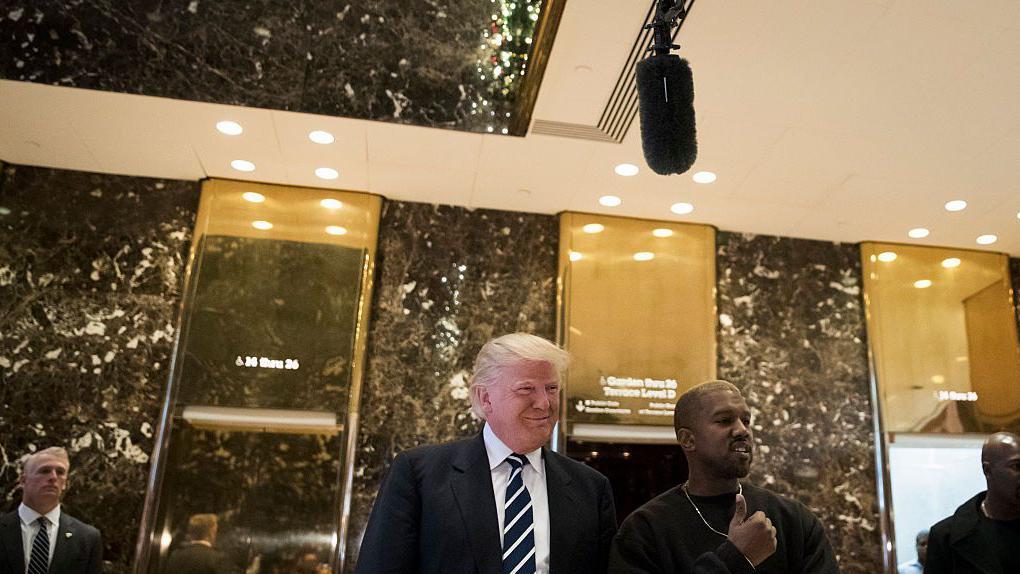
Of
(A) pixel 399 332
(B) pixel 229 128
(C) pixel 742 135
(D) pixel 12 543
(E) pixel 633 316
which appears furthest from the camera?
(E) pixel 633 316

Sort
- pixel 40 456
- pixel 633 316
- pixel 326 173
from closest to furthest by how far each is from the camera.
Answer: pixel 40 456
pixel 326 173
pixel 633 316

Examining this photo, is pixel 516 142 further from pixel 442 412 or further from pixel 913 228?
pixel 913 228

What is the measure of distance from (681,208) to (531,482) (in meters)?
4.30

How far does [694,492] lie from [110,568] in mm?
4407

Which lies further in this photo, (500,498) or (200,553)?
(200,553)

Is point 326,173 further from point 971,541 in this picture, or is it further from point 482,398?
point 971,541

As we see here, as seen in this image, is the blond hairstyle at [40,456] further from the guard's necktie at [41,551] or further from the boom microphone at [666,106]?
the boom microphone at [666,106]

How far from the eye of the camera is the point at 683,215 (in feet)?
21.5

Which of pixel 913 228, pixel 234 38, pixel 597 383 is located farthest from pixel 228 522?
pixel 913 228

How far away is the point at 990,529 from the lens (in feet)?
10.5

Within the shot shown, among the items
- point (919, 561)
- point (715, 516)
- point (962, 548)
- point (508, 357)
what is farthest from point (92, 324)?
point (919, 561)

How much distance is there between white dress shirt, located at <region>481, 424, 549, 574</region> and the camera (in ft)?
7.77

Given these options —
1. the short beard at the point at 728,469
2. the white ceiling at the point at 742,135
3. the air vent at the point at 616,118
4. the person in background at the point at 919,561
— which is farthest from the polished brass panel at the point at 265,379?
the person in background at the point at 919,561

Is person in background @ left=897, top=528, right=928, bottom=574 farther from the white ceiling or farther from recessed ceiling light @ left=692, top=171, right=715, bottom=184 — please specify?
recessed ceiling light @ left=692, top=171, right=715, bottom=184
